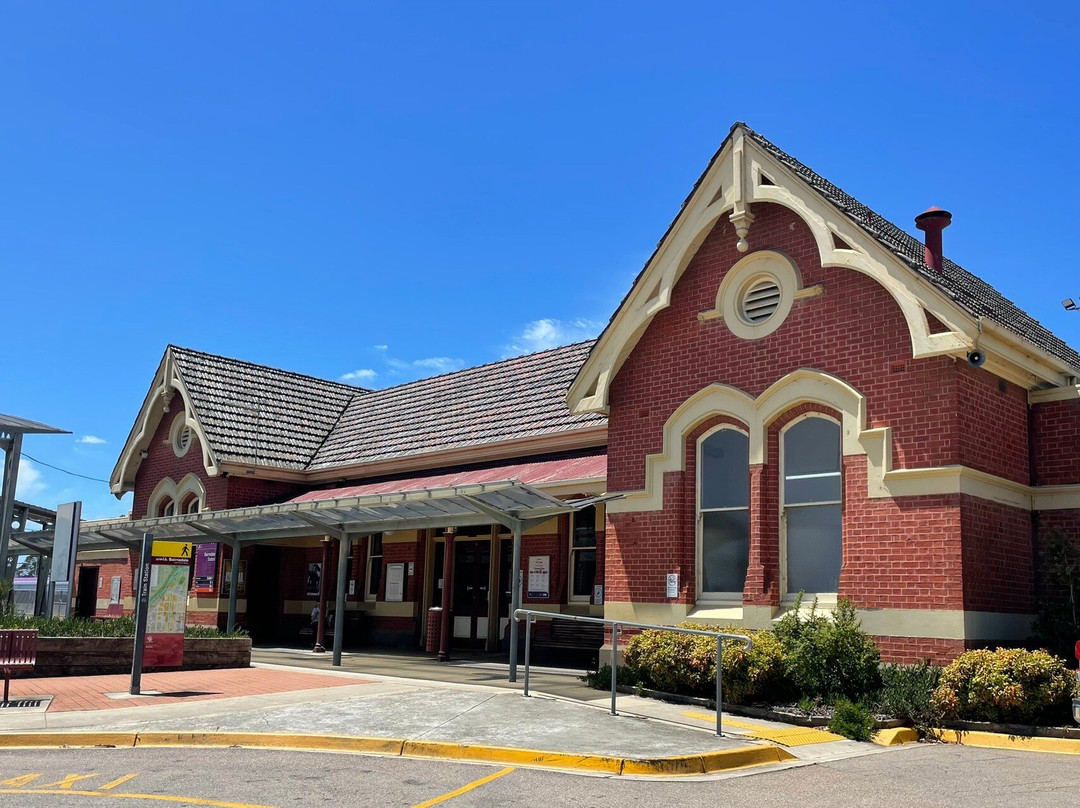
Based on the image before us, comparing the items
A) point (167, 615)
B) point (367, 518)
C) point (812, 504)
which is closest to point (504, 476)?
point (367, 518)

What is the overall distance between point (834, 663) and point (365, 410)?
1917 centimetres

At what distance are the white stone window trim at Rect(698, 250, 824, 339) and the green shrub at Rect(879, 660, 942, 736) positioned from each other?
16.1ft

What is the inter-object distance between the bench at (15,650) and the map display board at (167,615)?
202 cm

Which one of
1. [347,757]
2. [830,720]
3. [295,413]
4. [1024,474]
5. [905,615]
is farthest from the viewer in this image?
[295,413]

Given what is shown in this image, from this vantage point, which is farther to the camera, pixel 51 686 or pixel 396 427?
pixel 396 427

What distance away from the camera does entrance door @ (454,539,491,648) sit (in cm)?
2191

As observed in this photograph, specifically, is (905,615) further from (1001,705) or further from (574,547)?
(574,547)

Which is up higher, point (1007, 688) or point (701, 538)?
point (701, 538)

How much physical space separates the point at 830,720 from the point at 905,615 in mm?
1911

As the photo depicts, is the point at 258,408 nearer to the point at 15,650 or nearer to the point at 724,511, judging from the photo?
the point at 15,650

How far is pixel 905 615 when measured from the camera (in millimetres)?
12633

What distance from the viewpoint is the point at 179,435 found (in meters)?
27.6

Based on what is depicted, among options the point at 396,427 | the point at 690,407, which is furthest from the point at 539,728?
the point at 396,427

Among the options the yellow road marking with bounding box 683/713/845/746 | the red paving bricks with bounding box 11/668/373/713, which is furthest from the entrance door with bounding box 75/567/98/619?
the yellow road marking with bounding box 683/713/845/746
